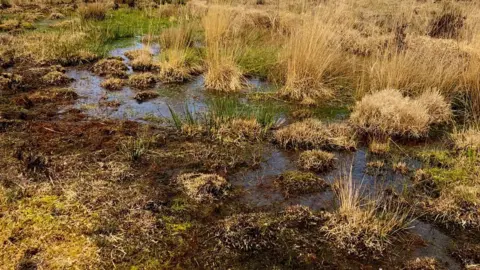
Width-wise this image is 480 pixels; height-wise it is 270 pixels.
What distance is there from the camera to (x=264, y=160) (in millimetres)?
5371

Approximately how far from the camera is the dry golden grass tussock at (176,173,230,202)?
4410 millimetres

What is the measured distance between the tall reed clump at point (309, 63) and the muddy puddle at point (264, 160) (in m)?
0.66

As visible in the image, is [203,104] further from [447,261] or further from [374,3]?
[374,3]

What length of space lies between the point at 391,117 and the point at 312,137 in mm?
1375

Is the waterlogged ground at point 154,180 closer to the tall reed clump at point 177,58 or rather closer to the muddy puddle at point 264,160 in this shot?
the muddy puddle at point 264,160

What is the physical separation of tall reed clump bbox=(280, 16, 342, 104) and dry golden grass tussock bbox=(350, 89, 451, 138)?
125cm

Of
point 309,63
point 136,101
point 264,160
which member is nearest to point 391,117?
point 309,63

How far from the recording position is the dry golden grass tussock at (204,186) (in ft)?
14.5

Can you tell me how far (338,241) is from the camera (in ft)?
12.4

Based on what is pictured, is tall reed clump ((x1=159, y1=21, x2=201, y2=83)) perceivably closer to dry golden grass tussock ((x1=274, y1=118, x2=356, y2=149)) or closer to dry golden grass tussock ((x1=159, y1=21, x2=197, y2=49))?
dry golden grass tussock ((x1=159, y1=21, x2=197, y2=49))

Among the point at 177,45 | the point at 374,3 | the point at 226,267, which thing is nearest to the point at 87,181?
the point at 226,267

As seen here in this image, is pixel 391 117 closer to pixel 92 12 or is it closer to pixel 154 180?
Answer: pixel 154 180

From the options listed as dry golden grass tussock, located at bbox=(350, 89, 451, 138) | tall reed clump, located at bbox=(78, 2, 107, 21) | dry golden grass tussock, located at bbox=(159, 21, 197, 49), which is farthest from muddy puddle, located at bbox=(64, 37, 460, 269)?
tall reed clump, located at bbox=(78, 2, 107, 21)

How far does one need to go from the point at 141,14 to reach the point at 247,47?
23.5ft
